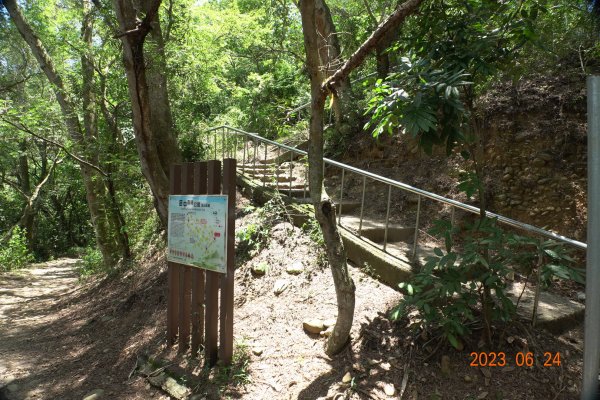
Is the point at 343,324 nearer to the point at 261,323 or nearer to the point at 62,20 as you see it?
the point at 261,323

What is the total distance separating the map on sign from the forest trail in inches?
84.2

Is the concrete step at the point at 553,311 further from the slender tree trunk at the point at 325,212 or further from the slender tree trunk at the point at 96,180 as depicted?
the slender tree trunk at the point at 96,180

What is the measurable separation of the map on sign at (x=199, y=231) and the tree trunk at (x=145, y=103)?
188 centimetres

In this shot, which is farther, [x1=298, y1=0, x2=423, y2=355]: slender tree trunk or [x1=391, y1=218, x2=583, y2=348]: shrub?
Answer: [x1=298, y1=0, x2=423, y2=355]: slender tree trunk

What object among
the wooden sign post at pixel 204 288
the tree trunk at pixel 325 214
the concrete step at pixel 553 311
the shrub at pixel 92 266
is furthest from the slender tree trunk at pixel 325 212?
the shrub at pixel 92 266

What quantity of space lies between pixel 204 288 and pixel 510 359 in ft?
9.45

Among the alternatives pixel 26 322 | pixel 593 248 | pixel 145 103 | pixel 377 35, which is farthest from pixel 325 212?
pixel 26 322

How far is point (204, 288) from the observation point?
168 inches

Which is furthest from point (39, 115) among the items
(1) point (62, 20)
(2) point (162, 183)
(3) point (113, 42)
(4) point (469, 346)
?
(4) point (469, 346)

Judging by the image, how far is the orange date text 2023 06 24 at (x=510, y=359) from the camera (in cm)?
316

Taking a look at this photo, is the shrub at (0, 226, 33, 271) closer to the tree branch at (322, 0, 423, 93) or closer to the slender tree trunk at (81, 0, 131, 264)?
the slender tree trunk at (81, 0, 131, 264)

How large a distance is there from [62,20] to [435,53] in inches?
412

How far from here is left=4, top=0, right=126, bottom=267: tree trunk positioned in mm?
8617

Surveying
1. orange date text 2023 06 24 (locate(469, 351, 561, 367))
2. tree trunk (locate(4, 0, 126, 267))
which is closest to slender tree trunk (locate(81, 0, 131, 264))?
tree trunk (locate(4, 0, 126, 267))
